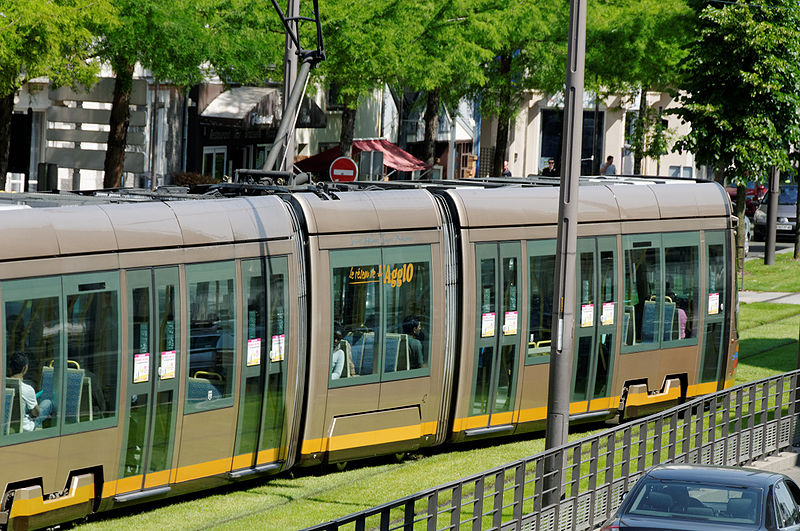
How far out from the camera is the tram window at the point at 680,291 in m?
17.9

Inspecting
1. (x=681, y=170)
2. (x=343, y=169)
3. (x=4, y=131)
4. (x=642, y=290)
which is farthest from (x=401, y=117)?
(x=642, y=290)

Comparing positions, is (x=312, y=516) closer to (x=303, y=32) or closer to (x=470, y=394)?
(x=470, y=394)

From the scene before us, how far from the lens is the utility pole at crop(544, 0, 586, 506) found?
12.5 metres

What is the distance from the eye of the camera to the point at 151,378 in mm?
12367

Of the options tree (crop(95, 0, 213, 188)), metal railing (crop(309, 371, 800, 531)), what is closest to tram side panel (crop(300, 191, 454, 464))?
metal railing (crop(309, 371, 800, 531))

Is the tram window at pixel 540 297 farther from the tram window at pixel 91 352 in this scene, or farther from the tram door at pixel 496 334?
the tram window at pixel 91 352

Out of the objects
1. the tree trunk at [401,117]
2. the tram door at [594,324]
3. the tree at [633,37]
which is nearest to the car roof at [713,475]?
the tram door at [594,324]

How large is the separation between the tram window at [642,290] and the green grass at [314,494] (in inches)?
57.5

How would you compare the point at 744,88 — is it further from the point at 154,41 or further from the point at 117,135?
the point at 117,135

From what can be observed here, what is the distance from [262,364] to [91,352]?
2.03m

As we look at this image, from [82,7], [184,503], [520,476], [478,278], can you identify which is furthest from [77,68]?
[520,476]

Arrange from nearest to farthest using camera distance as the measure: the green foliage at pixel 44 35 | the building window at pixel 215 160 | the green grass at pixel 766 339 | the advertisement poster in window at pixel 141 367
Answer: the advertisement poster in window at pixel 141 367 < the green foliage at pixel 44 35 < the green grass at pixel 766 339 < the building window at pixel 215 160

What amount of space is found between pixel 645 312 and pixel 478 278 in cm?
304

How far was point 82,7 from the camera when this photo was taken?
2219 centimetres
